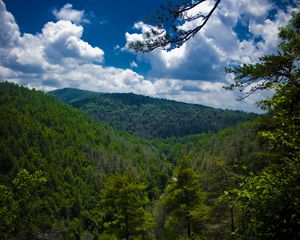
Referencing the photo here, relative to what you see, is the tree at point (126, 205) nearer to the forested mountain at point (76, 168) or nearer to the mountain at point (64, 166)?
the forested mountain at point (76, 168)

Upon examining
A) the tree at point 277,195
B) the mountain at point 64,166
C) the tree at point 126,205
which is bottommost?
the mountain at point 64,166

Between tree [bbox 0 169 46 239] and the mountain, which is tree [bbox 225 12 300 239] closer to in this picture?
tree [bbox 0 169 46 239]

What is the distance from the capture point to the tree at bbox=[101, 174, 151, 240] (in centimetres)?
2188

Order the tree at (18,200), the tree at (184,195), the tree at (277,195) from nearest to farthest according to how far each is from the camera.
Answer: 1. the tree at (277,195)
2. the tree at (18,200)
3. the tree at (184,195)

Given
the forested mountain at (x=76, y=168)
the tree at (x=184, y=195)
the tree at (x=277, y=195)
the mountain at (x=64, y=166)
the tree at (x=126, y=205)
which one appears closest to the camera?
the tree at (x=277, y=195)

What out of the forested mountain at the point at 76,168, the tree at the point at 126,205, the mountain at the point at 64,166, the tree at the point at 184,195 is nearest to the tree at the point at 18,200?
the tree at the point at 126,205

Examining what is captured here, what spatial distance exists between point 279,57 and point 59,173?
123 metres

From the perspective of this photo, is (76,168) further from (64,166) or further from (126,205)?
(126,205)

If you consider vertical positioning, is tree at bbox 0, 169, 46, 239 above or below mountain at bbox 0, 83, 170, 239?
above

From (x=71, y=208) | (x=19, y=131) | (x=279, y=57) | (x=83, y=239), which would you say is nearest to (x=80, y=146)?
(x=19, y=131)

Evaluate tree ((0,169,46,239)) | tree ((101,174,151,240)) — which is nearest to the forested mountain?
tree ((101,174,151,240))

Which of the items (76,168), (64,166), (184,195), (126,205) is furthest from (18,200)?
(76,168)

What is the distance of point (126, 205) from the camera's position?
21906 millimetres

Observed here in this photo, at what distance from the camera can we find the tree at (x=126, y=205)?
861 inches
